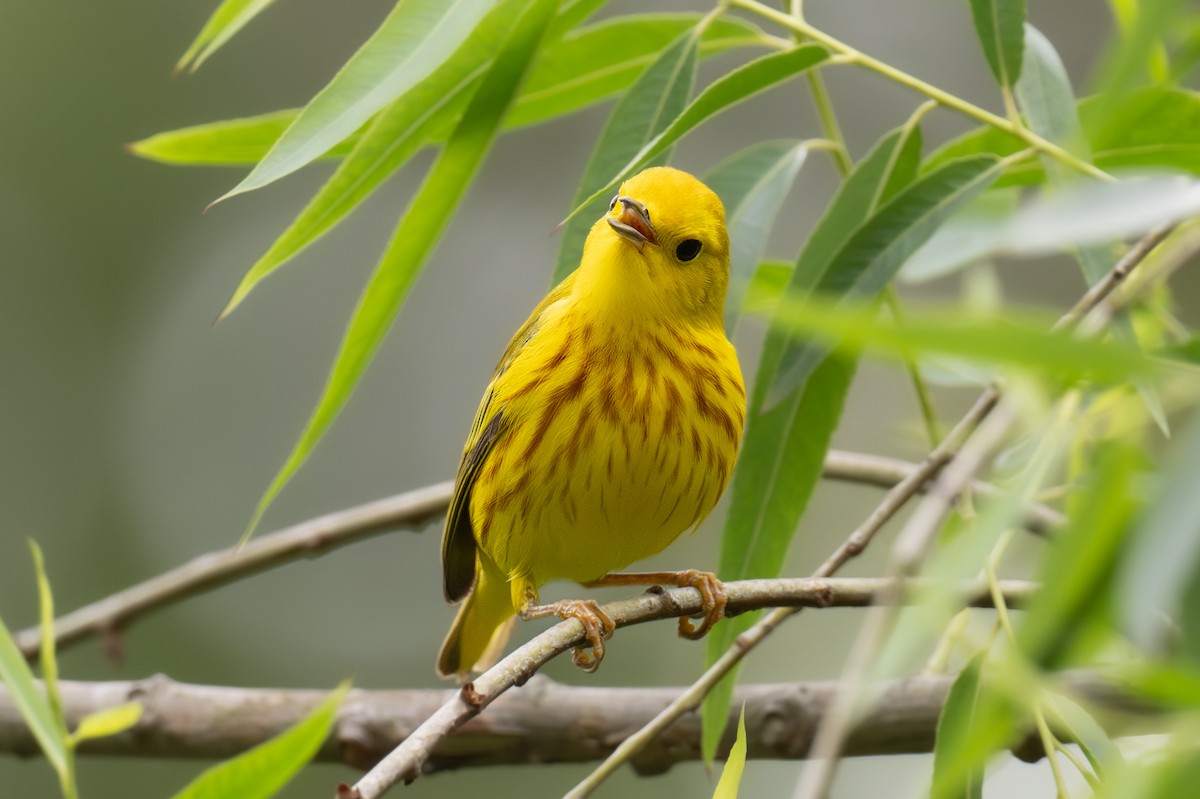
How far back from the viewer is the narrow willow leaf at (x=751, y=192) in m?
2.90

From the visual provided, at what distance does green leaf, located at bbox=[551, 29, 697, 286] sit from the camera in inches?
101

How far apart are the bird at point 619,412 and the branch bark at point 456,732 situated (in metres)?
0.25

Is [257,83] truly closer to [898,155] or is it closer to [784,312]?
[898,155]

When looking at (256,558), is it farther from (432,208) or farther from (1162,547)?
(1162,547)

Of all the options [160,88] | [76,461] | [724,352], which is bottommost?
[76,461]

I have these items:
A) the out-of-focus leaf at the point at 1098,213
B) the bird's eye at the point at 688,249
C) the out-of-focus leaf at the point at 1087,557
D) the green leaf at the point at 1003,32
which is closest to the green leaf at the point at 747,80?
the green leaf at the point at 1003,32

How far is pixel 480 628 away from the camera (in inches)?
152

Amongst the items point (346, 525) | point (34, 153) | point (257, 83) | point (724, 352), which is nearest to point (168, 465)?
point (34, 153)

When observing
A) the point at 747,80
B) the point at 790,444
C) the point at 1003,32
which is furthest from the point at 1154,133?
the point at 790,444

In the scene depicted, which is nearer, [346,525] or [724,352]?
[724,352]

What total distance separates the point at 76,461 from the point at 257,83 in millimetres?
4017

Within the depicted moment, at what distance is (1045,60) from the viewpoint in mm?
2658

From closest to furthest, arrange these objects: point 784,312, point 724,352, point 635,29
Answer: point 784,312
point 635,29
point 724,352

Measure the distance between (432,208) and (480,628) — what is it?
1.84m
